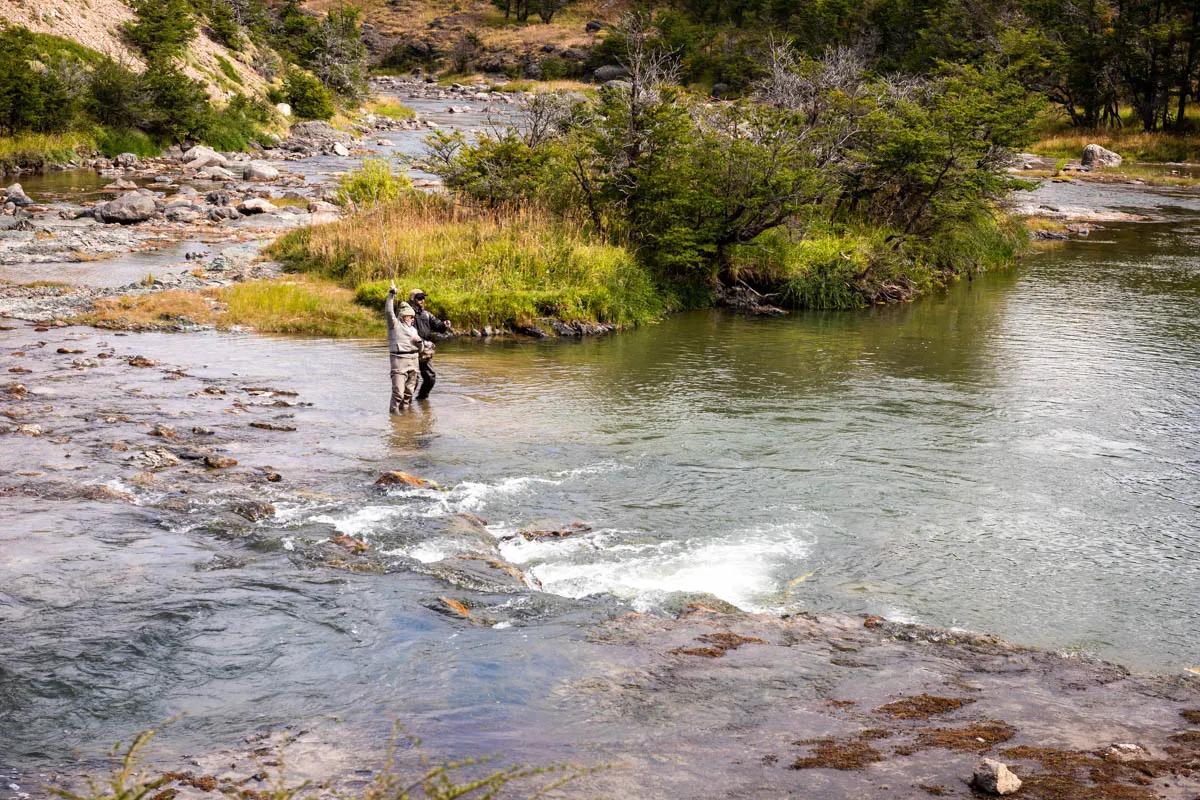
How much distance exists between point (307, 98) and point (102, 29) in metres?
13.5

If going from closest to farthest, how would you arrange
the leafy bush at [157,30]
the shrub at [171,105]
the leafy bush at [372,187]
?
the leafy bush at [372,187], the shrub at [171,105], the leafy bush at [157,30]

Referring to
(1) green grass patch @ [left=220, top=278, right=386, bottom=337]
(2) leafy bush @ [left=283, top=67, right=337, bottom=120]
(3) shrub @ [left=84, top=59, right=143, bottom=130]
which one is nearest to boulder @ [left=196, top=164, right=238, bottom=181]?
(3) shrub @ [left=84, top=59, right=143, bottom=130]

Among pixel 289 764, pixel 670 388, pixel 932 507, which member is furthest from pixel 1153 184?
pixel 289 764

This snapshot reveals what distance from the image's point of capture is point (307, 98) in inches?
2714

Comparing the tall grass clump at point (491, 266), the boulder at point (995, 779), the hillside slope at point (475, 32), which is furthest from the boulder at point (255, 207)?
the hillside slope at point (475, 32)

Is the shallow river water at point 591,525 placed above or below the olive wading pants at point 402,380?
below

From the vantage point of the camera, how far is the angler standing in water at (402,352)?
55.0ft

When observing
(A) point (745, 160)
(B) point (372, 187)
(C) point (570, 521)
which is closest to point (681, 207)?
(A) point (745, 160)

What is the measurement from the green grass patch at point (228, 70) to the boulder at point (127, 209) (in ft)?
111

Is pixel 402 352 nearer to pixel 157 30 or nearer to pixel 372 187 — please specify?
pixel 372 187

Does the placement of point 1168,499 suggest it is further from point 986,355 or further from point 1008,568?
point 986,355

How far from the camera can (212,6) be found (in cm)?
→ 7394

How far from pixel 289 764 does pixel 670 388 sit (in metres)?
13.4

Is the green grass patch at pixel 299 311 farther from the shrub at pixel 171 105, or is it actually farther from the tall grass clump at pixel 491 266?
the shrub at pixel 171 105
